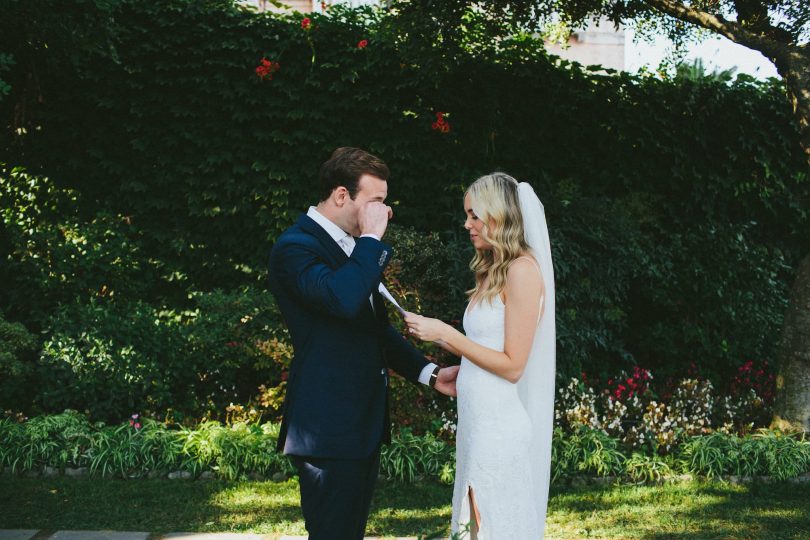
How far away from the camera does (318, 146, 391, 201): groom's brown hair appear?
2.53 meters

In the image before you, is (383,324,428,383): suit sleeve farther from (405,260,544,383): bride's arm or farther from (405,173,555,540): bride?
(405,260,544,383): bride's arm

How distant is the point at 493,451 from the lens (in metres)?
2.71

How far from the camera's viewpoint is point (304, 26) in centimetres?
723

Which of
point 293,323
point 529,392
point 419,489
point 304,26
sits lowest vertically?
point 419,489

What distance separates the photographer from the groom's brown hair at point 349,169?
8.29 ft

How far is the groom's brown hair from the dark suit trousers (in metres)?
0.95

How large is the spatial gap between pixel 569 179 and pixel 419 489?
3.98 meters

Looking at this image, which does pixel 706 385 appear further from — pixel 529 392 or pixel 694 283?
pixel 529 392

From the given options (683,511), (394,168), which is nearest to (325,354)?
(683,511)

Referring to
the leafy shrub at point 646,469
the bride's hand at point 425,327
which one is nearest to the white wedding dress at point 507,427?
the bride's hand at point 425,327

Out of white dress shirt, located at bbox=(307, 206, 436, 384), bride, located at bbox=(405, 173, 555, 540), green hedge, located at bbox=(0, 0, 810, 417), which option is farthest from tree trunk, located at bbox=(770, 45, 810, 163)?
Result: white dress shirt, located at bbox=(307, 206, 436, 384)

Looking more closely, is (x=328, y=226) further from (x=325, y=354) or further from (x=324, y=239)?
(x=325, y=354)

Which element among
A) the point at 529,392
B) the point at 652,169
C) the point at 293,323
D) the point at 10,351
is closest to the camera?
the point at 293,323

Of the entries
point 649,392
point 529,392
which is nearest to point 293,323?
point 529,392
